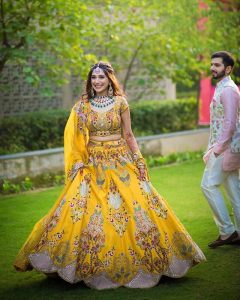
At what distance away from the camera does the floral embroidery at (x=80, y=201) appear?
17.6 feet

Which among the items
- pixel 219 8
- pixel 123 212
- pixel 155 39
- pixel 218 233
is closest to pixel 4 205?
pixel 218 233

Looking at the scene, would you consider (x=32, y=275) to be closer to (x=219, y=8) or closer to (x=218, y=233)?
(x=218, y=233)

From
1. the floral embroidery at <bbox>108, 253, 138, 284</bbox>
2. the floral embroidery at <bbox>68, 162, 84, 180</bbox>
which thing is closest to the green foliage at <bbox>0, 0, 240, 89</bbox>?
the floral embroidery at <bbox>68, 162, 84, 180</bbox>

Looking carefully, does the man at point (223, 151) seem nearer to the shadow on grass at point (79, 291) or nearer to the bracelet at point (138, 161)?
the bracelet at point (138, 161)

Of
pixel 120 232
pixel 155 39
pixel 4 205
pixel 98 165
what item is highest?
pixel 155 39

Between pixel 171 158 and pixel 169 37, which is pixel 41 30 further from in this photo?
pixel 169 37

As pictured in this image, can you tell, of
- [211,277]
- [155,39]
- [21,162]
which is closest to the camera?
[211,277]

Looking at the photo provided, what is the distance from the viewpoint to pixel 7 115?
1258 centimetres

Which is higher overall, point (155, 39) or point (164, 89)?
point (155, 39)

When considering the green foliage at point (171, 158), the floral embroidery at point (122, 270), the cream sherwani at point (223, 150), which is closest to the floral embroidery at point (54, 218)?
the floral embroidery at point (122, 270)

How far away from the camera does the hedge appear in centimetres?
1151

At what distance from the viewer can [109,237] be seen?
5301 millimetres

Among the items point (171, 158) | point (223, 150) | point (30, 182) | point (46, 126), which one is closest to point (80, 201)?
point (223, 150)

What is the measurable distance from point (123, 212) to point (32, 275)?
1.02 metres
